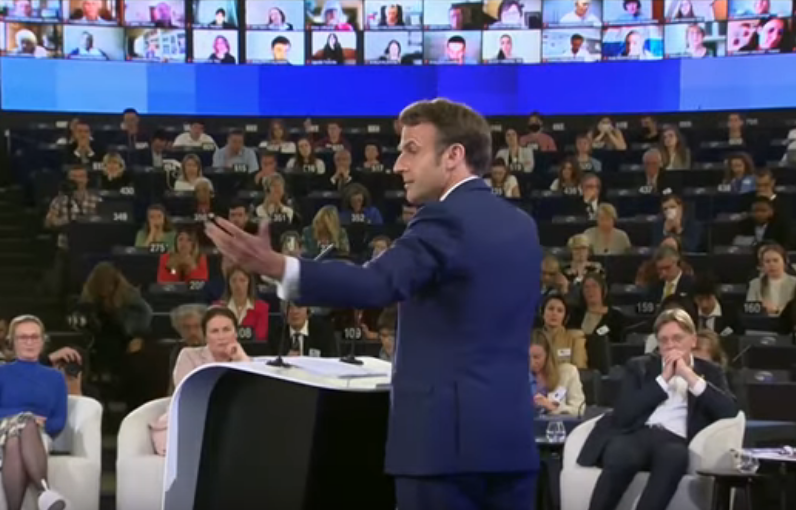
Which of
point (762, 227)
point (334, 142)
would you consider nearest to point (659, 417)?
point (762, 227)

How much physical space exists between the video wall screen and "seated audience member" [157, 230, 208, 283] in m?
6.81

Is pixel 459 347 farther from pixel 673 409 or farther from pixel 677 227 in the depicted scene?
pixel 677 227

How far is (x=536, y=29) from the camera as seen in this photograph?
17.8 meters

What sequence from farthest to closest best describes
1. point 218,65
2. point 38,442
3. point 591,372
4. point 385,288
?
point 218,65 < point 591,372 < point 38,442 < point 385,288

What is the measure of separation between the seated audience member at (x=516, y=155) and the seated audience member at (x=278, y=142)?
214 cm

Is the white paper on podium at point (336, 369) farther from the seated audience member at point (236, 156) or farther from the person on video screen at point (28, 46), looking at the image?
the person on video screen at point (28, 46)

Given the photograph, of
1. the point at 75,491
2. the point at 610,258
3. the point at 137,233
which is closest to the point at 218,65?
the point at 137,233

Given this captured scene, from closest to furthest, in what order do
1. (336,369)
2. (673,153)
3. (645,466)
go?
(336,369) < (645,466) < (673,153)

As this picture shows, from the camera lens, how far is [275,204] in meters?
12.4

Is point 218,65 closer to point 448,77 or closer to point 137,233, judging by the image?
point 448,77

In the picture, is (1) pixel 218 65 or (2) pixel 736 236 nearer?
(2) pixel 736 236

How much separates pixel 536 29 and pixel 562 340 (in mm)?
9330

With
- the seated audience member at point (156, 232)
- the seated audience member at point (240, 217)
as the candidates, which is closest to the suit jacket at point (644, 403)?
the seated audience member at point (240, 217)

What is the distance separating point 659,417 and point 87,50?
11492mm
